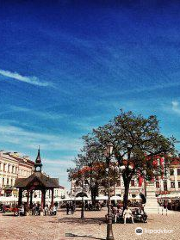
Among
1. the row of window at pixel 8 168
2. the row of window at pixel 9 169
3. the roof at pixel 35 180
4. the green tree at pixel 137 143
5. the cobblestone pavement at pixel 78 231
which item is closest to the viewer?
the cobblestone pavement at pixel 78 231

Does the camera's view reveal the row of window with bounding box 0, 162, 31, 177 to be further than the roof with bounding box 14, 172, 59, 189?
Yes

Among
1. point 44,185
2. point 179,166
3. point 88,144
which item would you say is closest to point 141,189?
point 179,166

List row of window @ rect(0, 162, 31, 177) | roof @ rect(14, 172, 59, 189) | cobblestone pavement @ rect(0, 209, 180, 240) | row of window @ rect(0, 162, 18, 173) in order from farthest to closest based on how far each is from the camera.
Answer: row of window @ rect(0, 162, 31, 177)
row of window @ rect(0, 162, 18, 173)
roof @ rect(14, 172, 59, 189)
cobblestone pavement @ rect(0, 209, 180, 240)

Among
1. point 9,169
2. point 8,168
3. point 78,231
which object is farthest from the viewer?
point 9,169

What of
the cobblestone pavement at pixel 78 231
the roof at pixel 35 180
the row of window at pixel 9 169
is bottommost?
the cobblestone pavement at pixel 78 231

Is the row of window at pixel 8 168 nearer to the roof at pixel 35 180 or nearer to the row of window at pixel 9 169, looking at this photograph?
the row of window at pixel 9 169

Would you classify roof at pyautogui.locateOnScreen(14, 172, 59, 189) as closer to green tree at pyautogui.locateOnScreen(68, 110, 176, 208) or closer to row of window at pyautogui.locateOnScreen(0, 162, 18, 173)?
green tree at pyautogui.locateOnScreen(68, 110, 176, 208)

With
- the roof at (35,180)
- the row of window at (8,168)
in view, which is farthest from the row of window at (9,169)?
the roof at (35,180)

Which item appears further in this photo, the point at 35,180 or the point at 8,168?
the point at 8,168

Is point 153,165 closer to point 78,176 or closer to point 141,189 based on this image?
point 78,176

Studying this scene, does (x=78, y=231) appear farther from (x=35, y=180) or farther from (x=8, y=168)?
(x=8, y=168)

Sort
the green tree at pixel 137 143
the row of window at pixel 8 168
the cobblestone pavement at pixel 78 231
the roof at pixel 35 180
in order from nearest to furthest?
the cobblestone pavement at pixel 78 231 → the green tree at pixel 137 143 → the roof at pixel 35 180 → the row of window at pixel 8 168

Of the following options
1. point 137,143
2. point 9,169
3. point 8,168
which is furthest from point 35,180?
point 9,169

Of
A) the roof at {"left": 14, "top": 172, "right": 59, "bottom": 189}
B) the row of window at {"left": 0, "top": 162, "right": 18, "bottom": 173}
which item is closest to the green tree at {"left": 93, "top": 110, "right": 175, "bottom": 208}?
the roof at {"left": 14, "top": 172, "right": 59, "bottom": 189}
